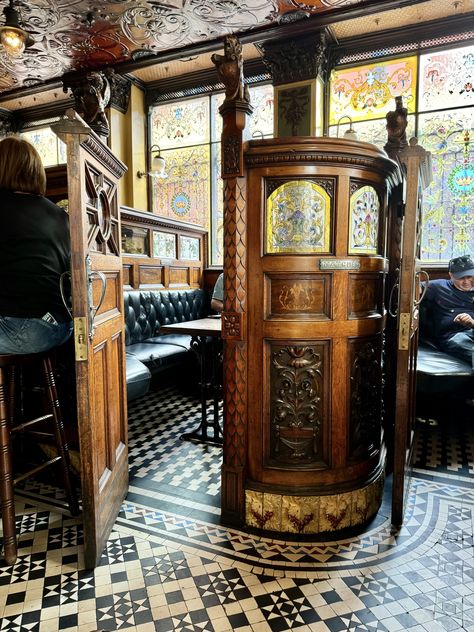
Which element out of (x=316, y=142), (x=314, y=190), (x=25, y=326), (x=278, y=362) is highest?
(x=316, y=142)

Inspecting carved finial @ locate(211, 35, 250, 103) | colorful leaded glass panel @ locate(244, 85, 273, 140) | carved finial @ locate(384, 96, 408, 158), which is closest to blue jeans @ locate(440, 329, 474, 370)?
carved finial @ locate(384, 96, 408, 158)

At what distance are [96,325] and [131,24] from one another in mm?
5081

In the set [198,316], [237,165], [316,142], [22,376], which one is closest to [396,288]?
[316,142]

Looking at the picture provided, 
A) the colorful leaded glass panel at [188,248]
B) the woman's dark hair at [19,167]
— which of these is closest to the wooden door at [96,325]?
the woman's dark hair at [19,167]

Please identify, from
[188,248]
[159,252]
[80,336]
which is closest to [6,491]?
[80,336]

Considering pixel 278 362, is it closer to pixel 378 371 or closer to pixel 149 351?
pixel 378 371

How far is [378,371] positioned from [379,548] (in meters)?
0.84

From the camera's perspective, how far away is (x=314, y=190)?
1955mm

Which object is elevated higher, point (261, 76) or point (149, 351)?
point (261, 76)

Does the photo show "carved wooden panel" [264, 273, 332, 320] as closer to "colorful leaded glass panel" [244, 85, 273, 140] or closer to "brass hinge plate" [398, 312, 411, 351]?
"brass hinge plate" [398, 312, 411, 351]

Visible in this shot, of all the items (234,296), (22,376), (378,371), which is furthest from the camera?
(22,376)

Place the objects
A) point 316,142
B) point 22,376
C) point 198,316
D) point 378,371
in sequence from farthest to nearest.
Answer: point 198,316
point 22,376
point 378,371
point 316,142

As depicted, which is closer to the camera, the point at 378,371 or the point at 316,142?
the point at 316,142

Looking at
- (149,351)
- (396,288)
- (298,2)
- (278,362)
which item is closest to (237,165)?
(278,362)
